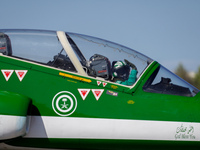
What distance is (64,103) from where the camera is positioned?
4.96m

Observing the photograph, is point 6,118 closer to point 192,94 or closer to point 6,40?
point 6,40

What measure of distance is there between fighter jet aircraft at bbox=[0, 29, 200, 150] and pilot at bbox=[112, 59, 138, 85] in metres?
0.02

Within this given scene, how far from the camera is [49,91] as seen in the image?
16.5ft

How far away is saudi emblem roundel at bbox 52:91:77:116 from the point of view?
493 centimetres

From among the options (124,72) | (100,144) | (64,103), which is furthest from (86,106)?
(124,72)

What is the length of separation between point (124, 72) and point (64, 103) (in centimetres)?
120

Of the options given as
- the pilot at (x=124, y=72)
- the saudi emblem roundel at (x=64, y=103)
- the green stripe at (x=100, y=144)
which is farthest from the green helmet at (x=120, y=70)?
the green stripe at (x=100, y=144)

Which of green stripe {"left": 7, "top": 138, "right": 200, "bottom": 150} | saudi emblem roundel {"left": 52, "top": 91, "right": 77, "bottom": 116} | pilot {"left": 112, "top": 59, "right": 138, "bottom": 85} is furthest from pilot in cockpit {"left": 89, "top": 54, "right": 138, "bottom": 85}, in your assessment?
green stripe {"left": 7, "top": 138, "right": 200, "bottom": 150}

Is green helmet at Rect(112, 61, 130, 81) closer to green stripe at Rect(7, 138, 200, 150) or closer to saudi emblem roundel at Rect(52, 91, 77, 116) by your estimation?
saudi emblem roundel at Rect(52, 91, 77, 116)

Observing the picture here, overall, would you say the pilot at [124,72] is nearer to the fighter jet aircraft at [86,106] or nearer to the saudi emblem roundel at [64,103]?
the fighter jet aircraft at [86,106]

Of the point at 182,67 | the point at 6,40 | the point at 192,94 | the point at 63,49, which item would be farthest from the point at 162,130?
the point at 182,67

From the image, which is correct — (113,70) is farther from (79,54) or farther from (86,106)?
(86,106)

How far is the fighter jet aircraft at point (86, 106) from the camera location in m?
4.88

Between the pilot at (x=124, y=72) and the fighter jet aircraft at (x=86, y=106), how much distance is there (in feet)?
0.06
